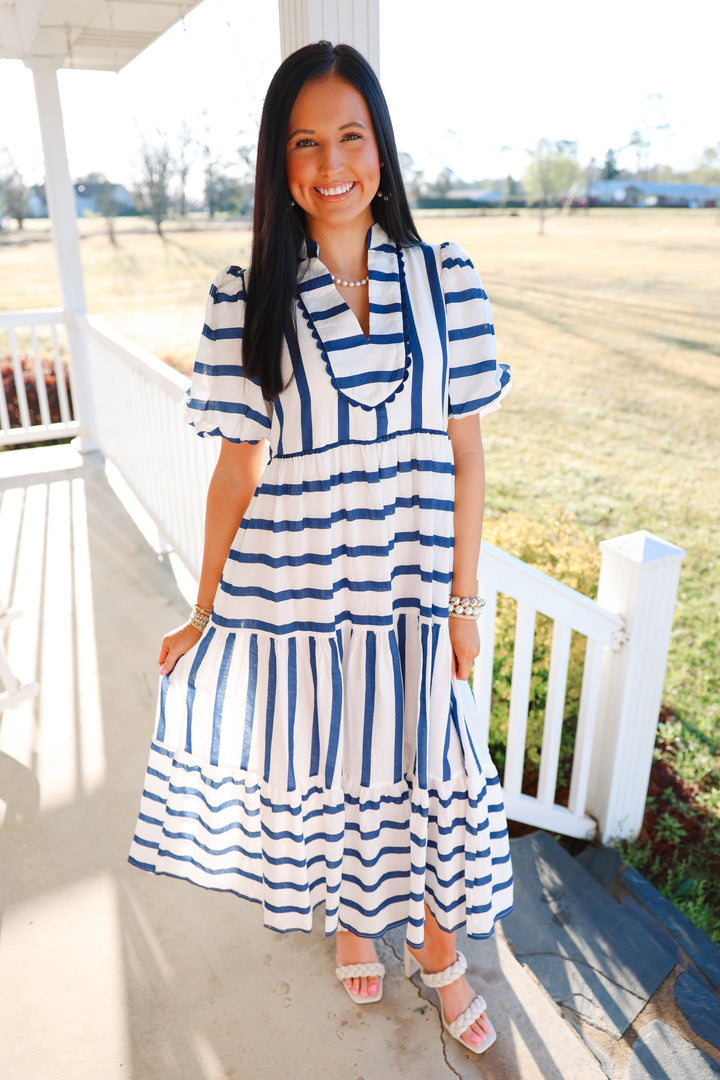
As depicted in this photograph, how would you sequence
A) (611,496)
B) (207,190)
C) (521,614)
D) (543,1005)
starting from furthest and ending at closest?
1. (207,190)
2. (611,496)
3. (521,614)
4. (543,1005)

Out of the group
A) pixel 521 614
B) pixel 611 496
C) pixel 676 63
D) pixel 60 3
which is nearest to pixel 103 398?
pixel 60 3

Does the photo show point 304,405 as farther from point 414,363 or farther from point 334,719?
point 334,719

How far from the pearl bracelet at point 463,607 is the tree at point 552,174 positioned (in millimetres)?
10867

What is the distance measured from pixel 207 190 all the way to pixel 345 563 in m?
8.99

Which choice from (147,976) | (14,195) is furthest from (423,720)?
(14,195)

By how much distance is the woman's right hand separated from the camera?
145 cm

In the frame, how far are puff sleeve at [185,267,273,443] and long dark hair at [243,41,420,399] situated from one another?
0.03 m

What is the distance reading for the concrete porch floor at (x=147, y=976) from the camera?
1.41 m

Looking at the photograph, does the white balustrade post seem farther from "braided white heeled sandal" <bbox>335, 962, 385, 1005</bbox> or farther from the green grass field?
Result: the green grass field

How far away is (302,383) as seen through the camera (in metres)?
1.18

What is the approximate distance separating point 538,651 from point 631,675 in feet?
2.54

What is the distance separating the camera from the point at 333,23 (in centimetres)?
154

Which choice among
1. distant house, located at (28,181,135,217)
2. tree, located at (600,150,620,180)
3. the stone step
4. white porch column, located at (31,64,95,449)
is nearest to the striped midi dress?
the stone step

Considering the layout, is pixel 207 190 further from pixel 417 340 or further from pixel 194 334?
pixel 417 340
